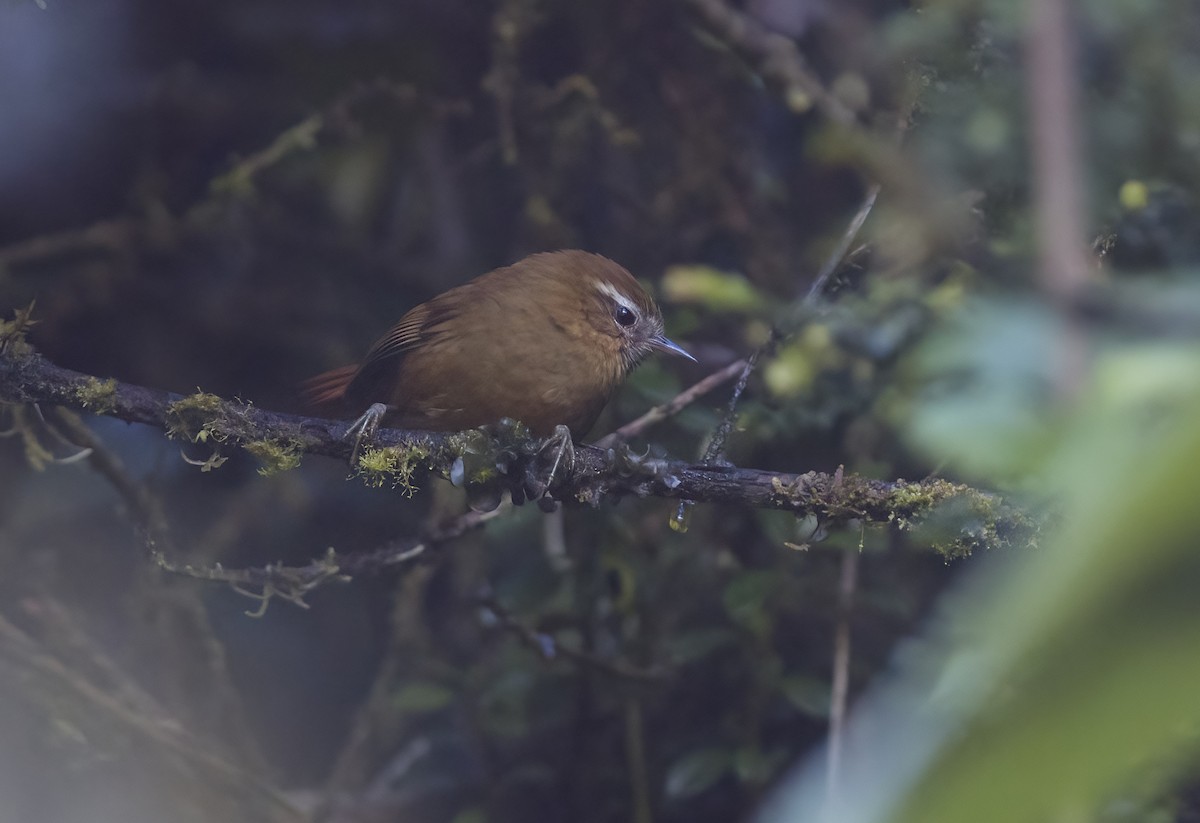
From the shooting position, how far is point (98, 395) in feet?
6.39

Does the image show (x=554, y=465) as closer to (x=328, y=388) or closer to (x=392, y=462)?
(x=392, y=462)

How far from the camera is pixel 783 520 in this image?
2.62 metres

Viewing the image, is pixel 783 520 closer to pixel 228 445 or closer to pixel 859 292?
pixel 859 292

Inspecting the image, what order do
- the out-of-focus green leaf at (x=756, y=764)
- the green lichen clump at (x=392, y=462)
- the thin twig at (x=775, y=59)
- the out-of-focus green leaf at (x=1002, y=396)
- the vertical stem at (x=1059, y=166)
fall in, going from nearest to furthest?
the vertical stem at (x=1059, y=166) → the out-of-focus green leaf at (x=1002, y=396) → the green lichen clump at (x=392, y=462) → the out-of-focus green leaf at (x=756, y=764) → the thin twig at (x=775, y=59)

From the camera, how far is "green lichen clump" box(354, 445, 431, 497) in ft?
6.39

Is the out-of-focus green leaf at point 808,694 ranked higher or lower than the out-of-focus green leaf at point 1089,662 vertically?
higher

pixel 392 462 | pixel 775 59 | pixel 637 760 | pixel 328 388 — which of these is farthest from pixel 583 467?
pixel 775 59

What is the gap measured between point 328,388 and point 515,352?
445mm

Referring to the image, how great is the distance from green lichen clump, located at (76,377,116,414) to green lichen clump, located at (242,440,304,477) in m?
0.25

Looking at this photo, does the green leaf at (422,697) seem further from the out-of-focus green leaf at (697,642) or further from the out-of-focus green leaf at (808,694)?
the out-of-focus green leaf at (808,694)

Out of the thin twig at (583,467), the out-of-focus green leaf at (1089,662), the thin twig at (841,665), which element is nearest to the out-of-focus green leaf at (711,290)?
the thin twig at (841,665)

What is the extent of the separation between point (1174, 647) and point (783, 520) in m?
2.20

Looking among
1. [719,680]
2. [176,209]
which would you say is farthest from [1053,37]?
[176,209]

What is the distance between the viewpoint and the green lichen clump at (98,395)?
1.95 metres
